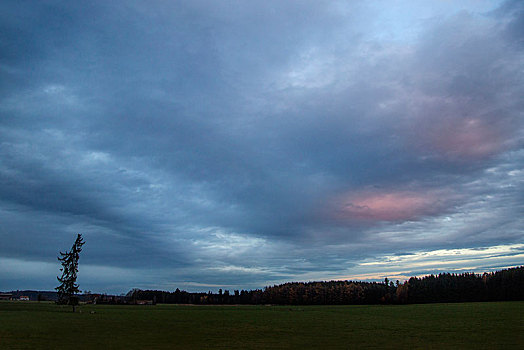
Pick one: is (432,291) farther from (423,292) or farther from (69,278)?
(69,278)

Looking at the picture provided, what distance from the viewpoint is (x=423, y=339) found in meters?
34.8

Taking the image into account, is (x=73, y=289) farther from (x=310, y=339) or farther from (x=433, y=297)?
(x=433, y=297)

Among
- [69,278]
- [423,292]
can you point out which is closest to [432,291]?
[423,292]

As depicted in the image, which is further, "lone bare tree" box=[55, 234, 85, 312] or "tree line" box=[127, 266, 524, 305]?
"tree line" box=[127, 266, 524, 305]

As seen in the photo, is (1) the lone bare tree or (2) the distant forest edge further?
(2) the distant forest edge

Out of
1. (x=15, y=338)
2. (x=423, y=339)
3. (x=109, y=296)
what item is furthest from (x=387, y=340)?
(x=109, y=296)

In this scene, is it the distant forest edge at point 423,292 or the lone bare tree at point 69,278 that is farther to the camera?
the distant forest edge at point 423,292

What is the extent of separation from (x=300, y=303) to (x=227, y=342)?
16508 cm

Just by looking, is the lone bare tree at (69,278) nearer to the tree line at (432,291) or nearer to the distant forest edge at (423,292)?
the distant forest edge at (423,292)

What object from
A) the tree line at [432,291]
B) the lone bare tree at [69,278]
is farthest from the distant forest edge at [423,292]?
the lone bare tree at [69,278]

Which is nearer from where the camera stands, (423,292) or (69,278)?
(69,278)

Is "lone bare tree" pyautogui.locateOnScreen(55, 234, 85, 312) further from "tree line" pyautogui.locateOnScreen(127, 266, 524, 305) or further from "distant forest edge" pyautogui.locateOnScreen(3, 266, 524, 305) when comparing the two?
"tree line" pyautogui.locateOnScreen(127, 266, 524, 305)

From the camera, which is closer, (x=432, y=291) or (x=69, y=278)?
(x=69, y=278)

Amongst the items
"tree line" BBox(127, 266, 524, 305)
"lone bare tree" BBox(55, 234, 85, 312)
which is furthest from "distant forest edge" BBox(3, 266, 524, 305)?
"lone bare tree" BBox(55, 234, 85, 312)
